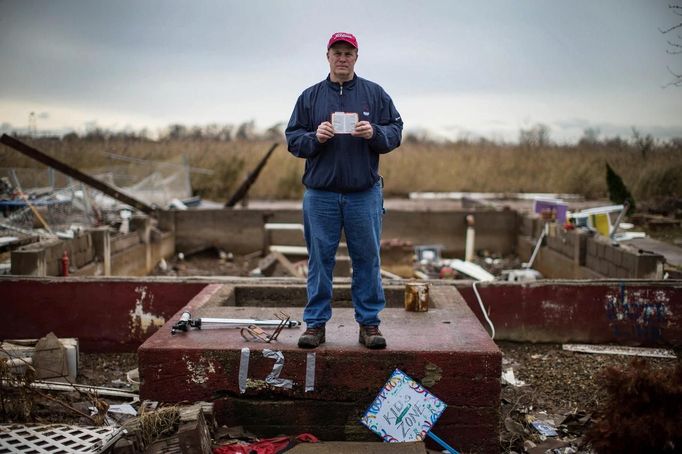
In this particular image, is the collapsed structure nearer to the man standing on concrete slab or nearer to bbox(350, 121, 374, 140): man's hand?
the man standing on concrete slab

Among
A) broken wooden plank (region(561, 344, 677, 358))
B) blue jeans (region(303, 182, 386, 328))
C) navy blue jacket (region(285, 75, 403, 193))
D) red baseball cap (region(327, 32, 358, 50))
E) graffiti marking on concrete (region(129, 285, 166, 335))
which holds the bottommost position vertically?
broken wooden plank (region(561, 344, 677, 358))

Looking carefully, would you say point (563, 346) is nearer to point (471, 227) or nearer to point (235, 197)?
point (471, 227)

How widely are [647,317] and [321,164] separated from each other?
4.66 metres

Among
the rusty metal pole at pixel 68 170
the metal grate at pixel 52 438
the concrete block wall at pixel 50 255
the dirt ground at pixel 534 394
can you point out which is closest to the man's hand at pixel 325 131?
the metal grate at pixel 52 438

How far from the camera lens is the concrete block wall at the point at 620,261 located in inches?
320

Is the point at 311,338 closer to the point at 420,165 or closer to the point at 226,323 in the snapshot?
the point at 226,323

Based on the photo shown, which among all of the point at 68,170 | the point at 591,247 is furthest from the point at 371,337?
the point at 68,170

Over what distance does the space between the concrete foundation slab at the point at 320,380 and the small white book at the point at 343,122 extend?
1568 millimetres

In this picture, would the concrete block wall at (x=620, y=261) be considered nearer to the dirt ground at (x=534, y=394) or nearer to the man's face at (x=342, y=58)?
the dirt ground at (x=534, y=394)

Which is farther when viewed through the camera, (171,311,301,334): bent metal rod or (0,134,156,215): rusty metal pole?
(0,134,156,215): rusty metal pole

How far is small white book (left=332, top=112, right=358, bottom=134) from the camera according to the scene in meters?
4.08

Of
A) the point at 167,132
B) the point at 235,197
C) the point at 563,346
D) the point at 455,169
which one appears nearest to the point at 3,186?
the point at 235,197

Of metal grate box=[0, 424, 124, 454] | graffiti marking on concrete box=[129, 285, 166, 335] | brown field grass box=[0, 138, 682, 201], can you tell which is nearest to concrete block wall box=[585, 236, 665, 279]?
graffiti marking on concrete box=[129, 285, 166, 335]

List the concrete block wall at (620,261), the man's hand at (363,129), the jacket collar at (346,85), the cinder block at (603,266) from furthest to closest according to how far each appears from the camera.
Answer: the cinder block at (603,266)
the concrete block wall at (620,261)
the jacket collar at (346,85)
the man's hand at (363,129)
